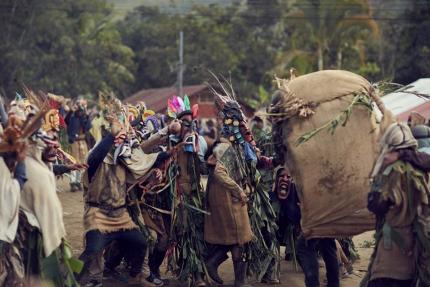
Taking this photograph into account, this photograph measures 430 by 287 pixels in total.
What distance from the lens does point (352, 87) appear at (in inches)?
336

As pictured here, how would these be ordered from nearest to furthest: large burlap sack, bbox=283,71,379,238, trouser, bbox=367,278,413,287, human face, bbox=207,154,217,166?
trouser, bbox=367,278,413,287 < large burlap sack, bbox=283,71,379,238 < human face, bbox=207,154,217,166

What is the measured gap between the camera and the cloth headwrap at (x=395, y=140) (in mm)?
7363

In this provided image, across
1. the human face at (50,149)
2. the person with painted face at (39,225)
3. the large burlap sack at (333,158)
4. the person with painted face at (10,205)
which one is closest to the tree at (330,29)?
the large burlap sack at (333,158)

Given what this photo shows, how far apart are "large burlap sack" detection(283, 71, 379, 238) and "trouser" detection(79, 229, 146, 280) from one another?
1.76 m

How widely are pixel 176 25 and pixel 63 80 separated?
979cm

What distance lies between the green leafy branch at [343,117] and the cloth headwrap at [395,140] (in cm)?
76

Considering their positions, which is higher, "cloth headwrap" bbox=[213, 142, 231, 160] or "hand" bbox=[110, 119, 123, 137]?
"hand" bbox=[110, 119, 123, 137]

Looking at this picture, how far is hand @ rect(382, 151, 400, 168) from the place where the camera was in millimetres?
7336

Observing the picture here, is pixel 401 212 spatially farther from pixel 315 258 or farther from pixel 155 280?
pixel 155 280

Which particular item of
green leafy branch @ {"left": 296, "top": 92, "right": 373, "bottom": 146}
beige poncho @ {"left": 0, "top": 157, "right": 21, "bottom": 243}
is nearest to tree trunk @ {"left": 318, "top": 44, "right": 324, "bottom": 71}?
green leafy branch @ {"left": 296, "top": 92, "right": 373, "bottom": 146}

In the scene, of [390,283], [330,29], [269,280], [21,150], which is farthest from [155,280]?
[330,29]

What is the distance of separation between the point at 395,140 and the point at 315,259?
6.28 feet

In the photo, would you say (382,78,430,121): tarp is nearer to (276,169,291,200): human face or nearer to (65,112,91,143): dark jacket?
(276,169,291,200): human face

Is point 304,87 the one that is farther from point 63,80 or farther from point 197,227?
point 63,80
